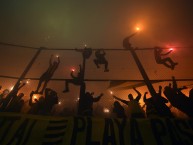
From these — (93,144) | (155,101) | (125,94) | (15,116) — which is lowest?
(93,144)

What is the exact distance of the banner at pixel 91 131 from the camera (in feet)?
16.2

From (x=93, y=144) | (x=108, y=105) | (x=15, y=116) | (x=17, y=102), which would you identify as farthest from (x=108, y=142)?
(x=108, y=105)

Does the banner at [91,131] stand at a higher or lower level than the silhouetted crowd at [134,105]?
lower

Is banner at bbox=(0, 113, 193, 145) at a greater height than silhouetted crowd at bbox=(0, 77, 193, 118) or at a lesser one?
lesser

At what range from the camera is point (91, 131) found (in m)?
5.20

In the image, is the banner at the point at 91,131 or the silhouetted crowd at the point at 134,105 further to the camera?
the silhouetted crowd at the point at 134,105

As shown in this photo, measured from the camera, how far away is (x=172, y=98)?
711 centimetres

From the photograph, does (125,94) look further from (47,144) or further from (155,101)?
(47,144)

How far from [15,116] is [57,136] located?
181cm

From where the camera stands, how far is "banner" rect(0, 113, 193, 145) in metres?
4.95

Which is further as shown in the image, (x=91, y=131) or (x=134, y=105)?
(x=134, y=105)

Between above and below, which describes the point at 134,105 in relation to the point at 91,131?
above

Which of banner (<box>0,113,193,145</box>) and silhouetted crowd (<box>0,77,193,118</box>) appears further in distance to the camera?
silhouetted crowd (<box>0,77,193,118</box>)

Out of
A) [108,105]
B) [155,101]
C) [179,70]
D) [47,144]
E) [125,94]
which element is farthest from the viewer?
[108,105]
